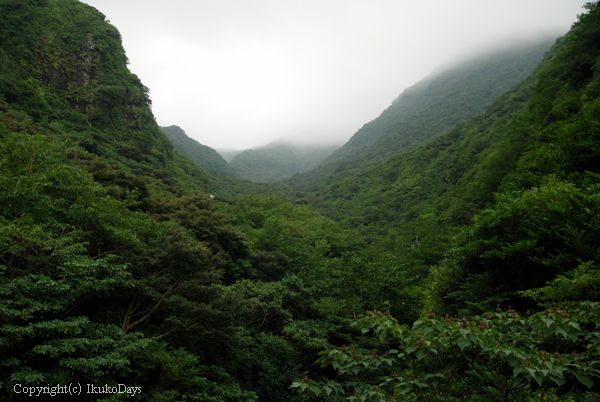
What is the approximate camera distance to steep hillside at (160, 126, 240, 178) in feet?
346

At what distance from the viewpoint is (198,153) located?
111688mm

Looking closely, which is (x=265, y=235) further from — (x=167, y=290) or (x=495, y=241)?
(x=495, y=241)

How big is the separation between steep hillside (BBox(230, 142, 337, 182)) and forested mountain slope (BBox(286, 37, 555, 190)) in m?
24.9

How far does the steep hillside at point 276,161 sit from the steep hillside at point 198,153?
604 inches

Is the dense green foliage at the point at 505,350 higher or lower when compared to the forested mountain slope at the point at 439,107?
lower

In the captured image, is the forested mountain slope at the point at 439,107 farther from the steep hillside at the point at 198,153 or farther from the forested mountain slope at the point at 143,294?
the forested mountain slope at the point at 143,294

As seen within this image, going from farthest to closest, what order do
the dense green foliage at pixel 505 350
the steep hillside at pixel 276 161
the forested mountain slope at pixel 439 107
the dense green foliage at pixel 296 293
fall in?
the steep hillside at pixel 276 161, the forested mountain slope at pixel 439 107, the dense green foliage at pixel 296 293, the dense green foliage at pixel 505 350

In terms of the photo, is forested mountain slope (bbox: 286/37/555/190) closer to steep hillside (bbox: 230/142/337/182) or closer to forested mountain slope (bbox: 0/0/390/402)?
steep hillside (bbox: 230/142/337/182)

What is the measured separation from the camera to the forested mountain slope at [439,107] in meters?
94.2

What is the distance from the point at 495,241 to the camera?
8.73 meters

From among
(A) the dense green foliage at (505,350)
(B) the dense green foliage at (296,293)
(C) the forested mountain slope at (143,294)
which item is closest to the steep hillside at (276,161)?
(C) the forested mountain slope at (143,294)

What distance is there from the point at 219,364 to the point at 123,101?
51795 mm

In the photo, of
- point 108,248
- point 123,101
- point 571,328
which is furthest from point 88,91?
point 571,328

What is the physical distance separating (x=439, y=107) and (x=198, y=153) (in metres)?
96.1
